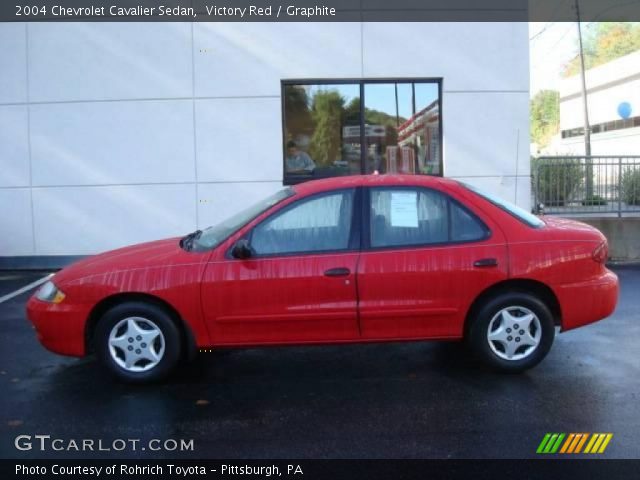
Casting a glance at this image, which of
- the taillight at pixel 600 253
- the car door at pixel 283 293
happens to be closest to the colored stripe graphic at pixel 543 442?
the car door at pixel 283 293

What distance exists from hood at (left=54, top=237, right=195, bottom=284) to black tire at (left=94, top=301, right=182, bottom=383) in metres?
0.31

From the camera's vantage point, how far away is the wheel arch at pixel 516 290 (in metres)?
5.23

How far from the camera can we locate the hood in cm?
519

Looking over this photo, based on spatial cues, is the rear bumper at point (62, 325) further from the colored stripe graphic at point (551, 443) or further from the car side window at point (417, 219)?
the colored stripe graphic at point (551, 443)

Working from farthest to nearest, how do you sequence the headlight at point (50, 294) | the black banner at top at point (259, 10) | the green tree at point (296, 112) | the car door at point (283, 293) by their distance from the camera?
the green tree at point (296, 112) → the black banner at top at point (259, 10) → the headlight at point (50, 294) → the car door at point (283, 293)

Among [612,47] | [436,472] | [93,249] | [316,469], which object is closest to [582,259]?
[436,472]

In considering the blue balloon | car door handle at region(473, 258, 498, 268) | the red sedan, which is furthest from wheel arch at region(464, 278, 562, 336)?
the blue balloon

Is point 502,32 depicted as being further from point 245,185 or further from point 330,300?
point 330,300

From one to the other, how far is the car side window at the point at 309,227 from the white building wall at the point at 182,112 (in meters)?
5.21

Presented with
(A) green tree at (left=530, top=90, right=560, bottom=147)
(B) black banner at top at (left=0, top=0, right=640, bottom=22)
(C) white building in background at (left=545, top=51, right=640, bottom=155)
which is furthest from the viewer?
(A) green tree at (left=530, top=90, right=560, bottom=147)

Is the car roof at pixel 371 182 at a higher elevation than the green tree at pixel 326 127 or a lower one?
lower

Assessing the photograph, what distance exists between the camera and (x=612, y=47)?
5481cm

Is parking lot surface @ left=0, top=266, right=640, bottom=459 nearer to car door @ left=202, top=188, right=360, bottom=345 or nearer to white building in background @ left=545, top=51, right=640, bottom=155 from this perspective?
car door @ left=202, top=188, right=360, bottom=345

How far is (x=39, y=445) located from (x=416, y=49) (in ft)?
26.6
